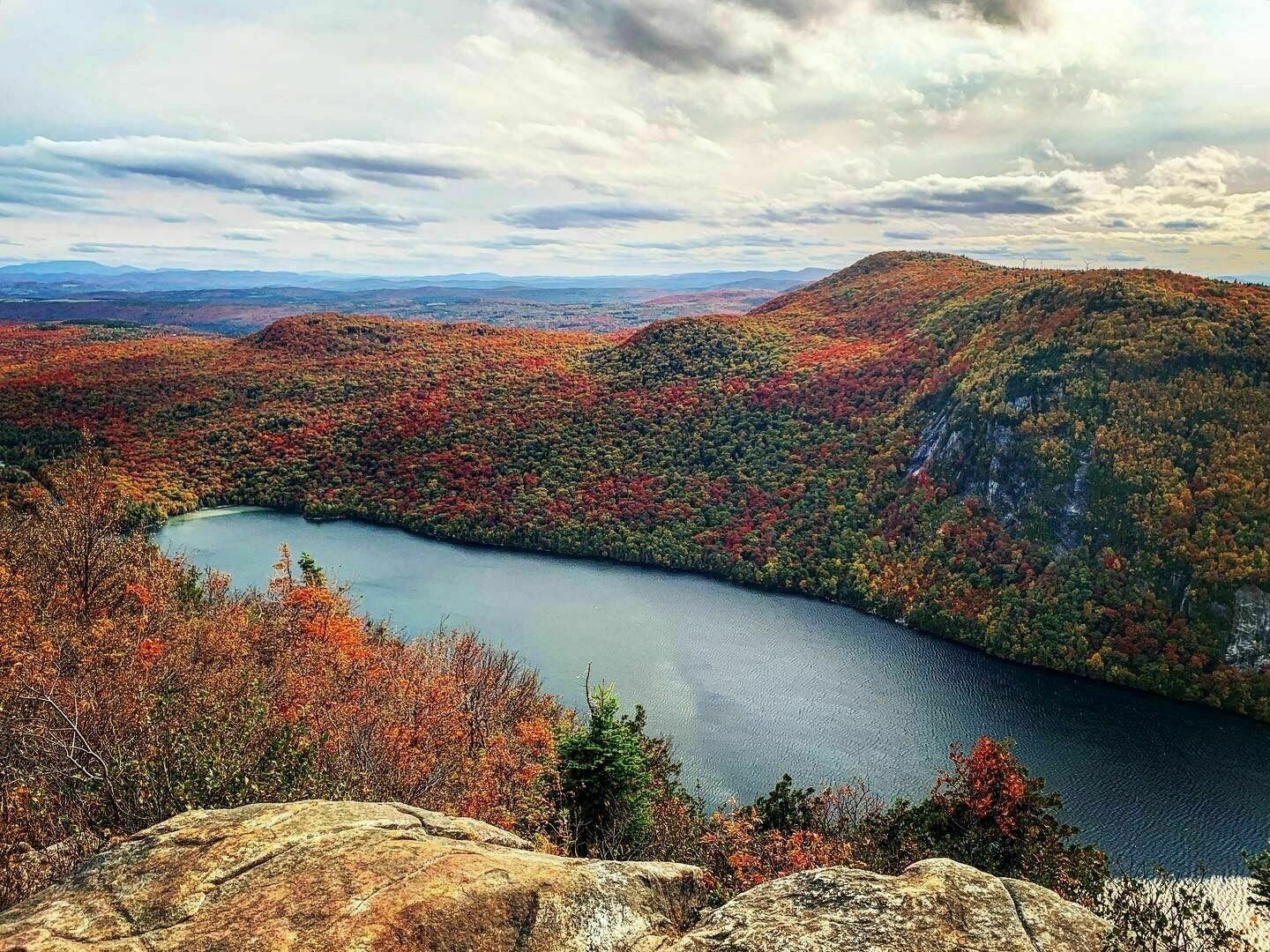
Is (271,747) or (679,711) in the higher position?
(271,747)

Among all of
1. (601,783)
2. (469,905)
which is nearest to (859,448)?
(601,783)

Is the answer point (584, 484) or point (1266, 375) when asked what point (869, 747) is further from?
point (584, 484)

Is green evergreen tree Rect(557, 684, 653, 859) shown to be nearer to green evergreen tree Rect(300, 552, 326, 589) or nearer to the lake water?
the lake water

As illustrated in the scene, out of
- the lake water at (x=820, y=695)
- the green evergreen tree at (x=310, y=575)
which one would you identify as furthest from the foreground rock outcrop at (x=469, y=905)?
the green evergreen tree at (x=310, y=575)

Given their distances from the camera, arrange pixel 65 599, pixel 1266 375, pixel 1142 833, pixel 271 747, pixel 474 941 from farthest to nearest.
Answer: pixel 1266 375 → pixel 1142 833 → pixel 65 599 → pixel 271 747 → pixel 474 941

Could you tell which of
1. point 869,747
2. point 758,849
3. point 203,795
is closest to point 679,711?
point 869,747

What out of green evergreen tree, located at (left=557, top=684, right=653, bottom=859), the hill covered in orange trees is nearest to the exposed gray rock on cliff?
the hill covered in orange trees
